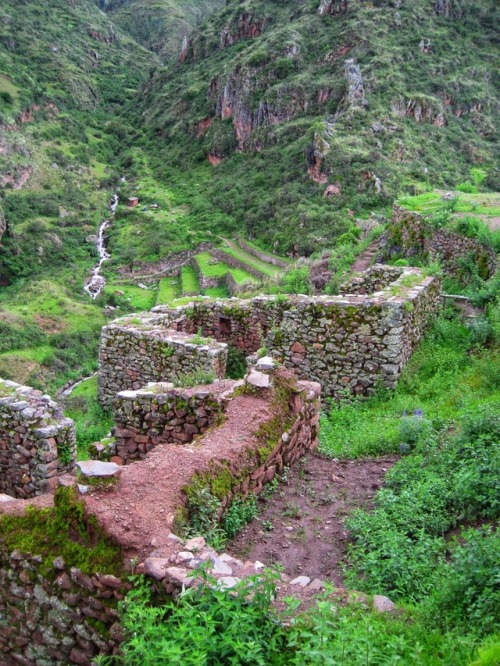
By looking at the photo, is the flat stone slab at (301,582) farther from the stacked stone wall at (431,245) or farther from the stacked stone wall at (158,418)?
the stacked stone wall at (431,245)

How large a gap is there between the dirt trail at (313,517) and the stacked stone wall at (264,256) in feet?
163

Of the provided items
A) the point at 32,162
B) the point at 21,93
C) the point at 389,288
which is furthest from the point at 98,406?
the point at 21,93

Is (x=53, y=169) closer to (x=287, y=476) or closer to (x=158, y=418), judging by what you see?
(x=158, y=418)

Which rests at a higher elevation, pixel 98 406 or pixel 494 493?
pixel 494 493

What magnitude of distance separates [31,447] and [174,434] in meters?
2.11

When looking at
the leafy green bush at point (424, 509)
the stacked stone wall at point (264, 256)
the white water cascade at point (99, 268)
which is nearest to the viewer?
the leafy green bush at point (424, 509)

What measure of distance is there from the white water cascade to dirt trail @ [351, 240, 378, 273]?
48.5 metres

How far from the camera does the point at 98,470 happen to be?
16.0ft

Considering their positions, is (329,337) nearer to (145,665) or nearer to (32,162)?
(145,665)

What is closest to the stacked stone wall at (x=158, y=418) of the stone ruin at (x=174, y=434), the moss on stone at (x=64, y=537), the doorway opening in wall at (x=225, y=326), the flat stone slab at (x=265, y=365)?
the stone ruin at (x=174, y=434)

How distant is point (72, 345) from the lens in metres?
50.6

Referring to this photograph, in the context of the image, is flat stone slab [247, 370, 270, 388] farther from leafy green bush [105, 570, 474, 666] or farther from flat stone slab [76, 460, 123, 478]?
leafy green bush [105, 570, 474, 666]

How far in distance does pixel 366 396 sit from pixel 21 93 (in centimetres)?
12899

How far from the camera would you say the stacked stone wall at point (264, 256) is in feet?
196
